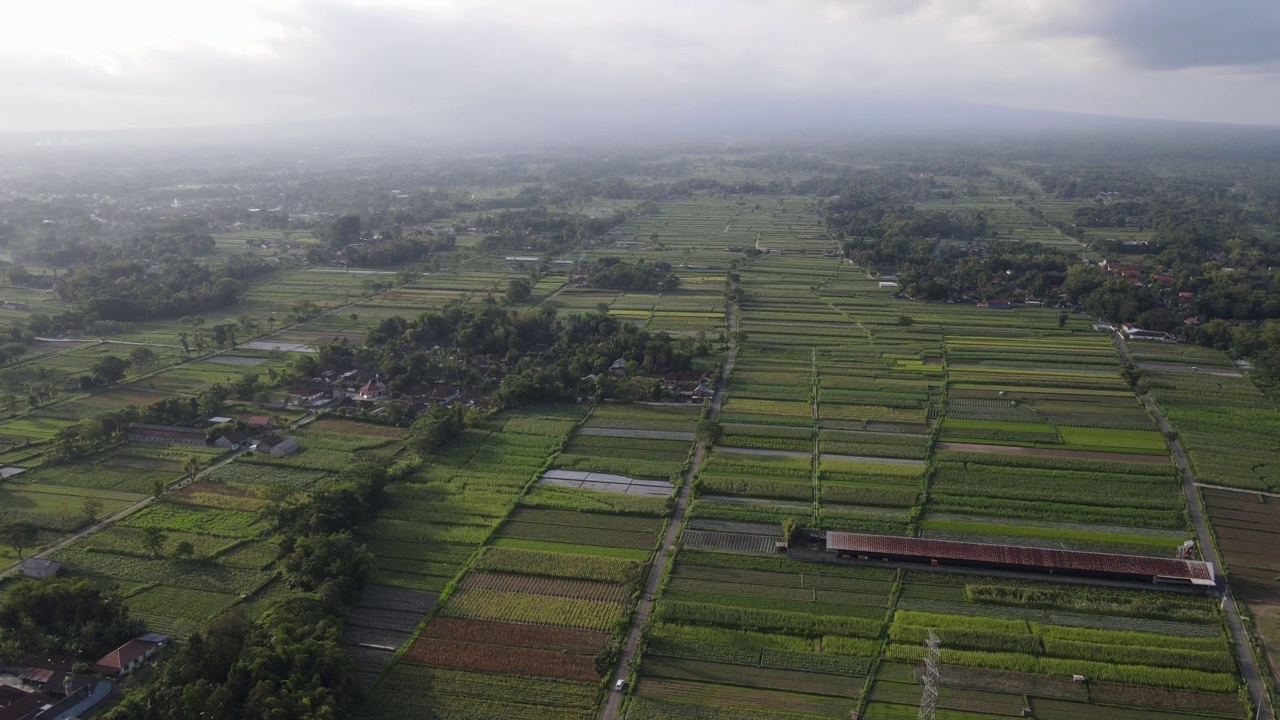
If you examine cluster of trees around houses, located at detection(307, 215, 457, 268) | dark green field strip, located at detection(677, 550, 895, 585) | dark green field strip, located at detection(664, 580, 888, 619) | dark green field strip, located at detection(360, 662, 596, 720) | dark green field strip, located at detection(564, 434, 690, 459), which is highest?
cluster of trees around houses, located at detection(307, 215, 457, 268)

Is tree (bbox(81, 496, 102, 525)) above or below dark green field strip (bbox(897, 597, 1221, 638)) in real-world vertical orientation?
above

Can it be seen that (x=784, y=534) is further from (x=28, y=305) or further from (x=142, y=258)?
(x=142, y=258)

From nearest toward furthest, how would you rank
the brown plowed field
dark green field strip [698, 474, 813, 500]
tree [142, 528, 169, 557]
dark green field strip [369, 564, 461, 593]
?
the brown plowed field
dark green field strip [369, 564, 461, 593]
tree [142, 528, 169, 557]
dark green field strip [698, 474, 813, 500]

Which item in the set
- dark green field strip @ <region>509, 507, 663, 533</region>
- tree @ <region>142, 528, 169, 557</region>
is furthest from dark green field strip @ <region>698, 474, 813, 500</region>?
tree @ <region>142, 528, 169, 557</region>

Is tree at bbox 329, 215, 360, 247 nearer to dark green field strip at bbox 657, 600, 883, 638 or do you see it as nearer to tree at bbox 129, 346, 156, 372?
tree at bbox 129, 346, 156, 372

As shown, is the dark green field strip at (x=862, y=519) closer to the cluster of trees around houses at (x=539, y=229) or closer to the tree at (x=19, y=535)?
the tree at (x=19, y=535)

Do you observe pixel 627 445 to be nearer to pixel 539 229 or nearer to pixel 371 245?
pixel 371 245
